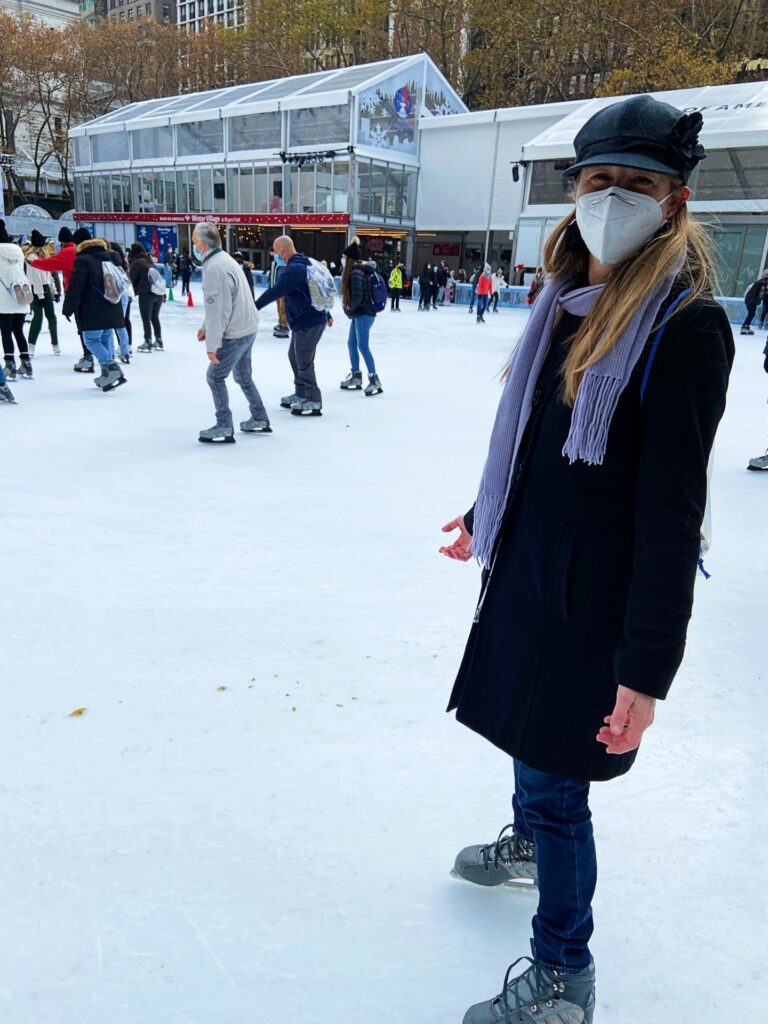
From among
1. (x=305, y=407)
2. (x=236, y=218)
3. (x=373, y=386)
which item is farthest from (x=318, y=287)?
(x=236, y=218)

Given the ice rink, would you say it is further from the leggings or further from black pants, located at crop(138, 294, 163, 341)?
black pants, located at crop(138, 294, 163, 341)

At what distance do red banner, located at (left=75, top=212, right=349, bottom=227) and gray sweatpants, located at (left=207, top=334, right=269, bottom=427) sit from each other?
21.1 metres

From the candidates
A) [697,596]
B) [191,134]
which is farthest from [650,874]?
[191,134]

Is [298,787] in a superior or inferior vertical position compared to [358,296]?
inferior

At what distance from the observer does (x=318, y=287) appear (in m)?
6.03

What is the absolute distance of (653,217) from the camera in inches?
44.1

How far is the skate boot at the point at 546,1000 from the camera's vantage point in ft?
4.26

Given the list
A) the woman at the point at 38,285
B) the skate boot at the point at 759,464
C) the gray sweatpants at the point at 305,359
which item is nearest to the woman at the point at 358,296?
the gray sweatpants at the point at 305,359

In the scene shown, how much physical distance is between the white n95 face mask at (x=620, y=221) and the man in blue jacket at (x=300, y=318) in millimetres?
4901

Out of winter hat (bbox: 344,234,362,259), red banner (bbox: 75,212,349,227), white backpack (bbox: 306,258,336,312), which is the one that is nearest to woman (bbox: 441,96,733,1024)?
white backpack (bbox: 306,258,336,312)

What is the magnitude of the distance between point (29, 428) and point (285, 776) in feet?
15.6

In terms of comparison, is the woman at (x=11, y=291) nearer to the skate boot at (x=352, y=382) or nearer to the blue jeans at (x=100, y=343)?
the blue jeans at (x=100, y=343)

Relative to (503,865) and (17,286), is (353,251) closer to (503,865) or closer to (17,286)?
(17,286)

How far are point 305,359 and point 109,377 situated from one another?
233cm
